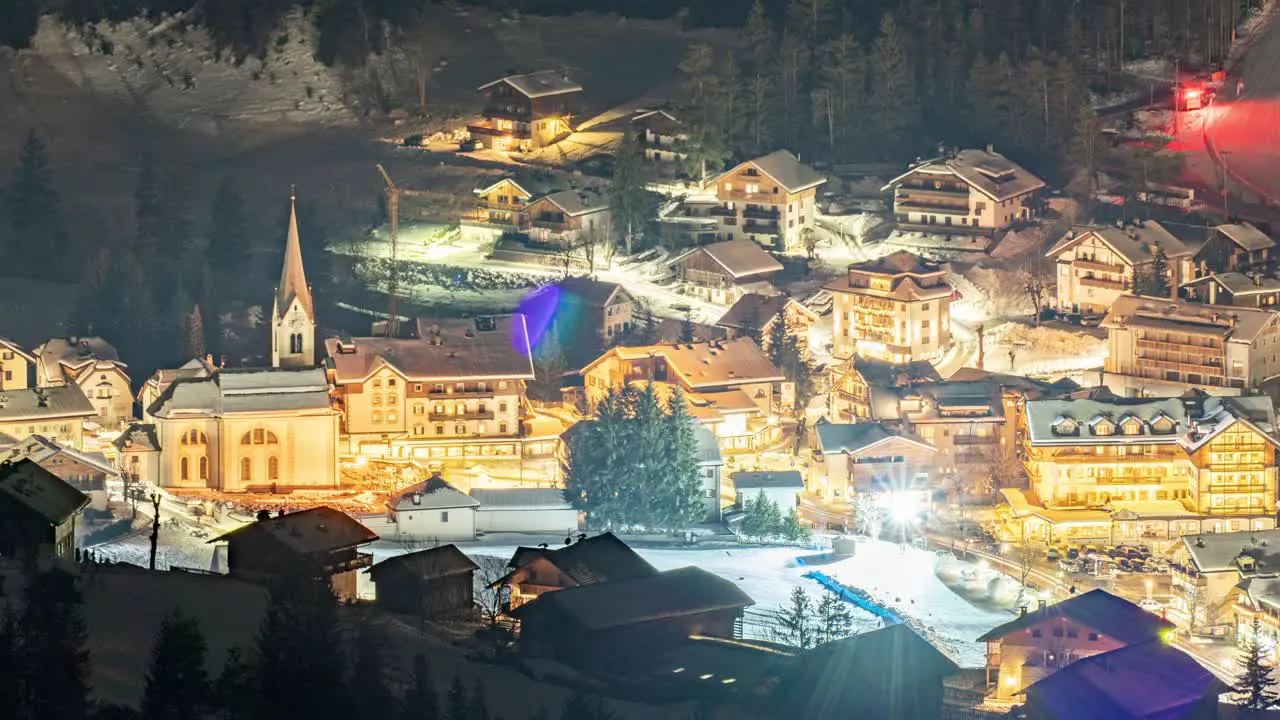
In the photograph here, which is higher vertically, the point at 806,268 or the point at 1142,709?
the point at 806,268

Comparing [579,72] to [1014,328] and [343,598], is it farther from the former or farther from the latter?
[343,598]

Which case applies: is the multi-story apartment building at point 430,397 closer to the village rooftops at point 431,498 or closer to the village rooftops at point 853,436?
the village rooftops at point 431,498

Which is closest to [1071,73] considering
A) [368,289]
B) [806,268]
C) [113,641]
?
[806,268]

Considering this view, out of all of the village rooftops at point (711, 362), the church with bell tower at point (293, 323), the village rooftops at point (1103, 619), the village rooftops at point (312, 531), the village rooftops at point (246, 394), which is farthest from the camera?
the village rooftops at point (711, 362)

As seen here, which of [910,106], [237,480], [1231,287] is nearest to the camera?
[237,480]

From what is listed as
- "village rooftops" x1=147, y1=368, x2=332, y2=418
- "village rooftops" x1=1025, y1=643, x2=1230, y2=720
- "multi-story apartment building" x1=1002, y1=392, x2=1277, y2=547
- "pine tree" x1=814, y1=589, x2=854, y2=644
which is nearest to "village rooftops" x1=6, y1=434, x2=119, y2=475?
"village rooftops" x1=147, y1=368, x2=332, y2=418

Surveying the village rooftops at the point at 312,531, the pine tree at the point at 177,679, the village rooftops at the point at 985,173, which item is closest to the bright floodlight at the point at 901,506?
the village rooftops at the point at 312,531

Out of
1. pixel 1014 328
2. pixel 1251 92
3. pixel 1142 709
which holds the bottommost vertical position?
pixel 1142 709
